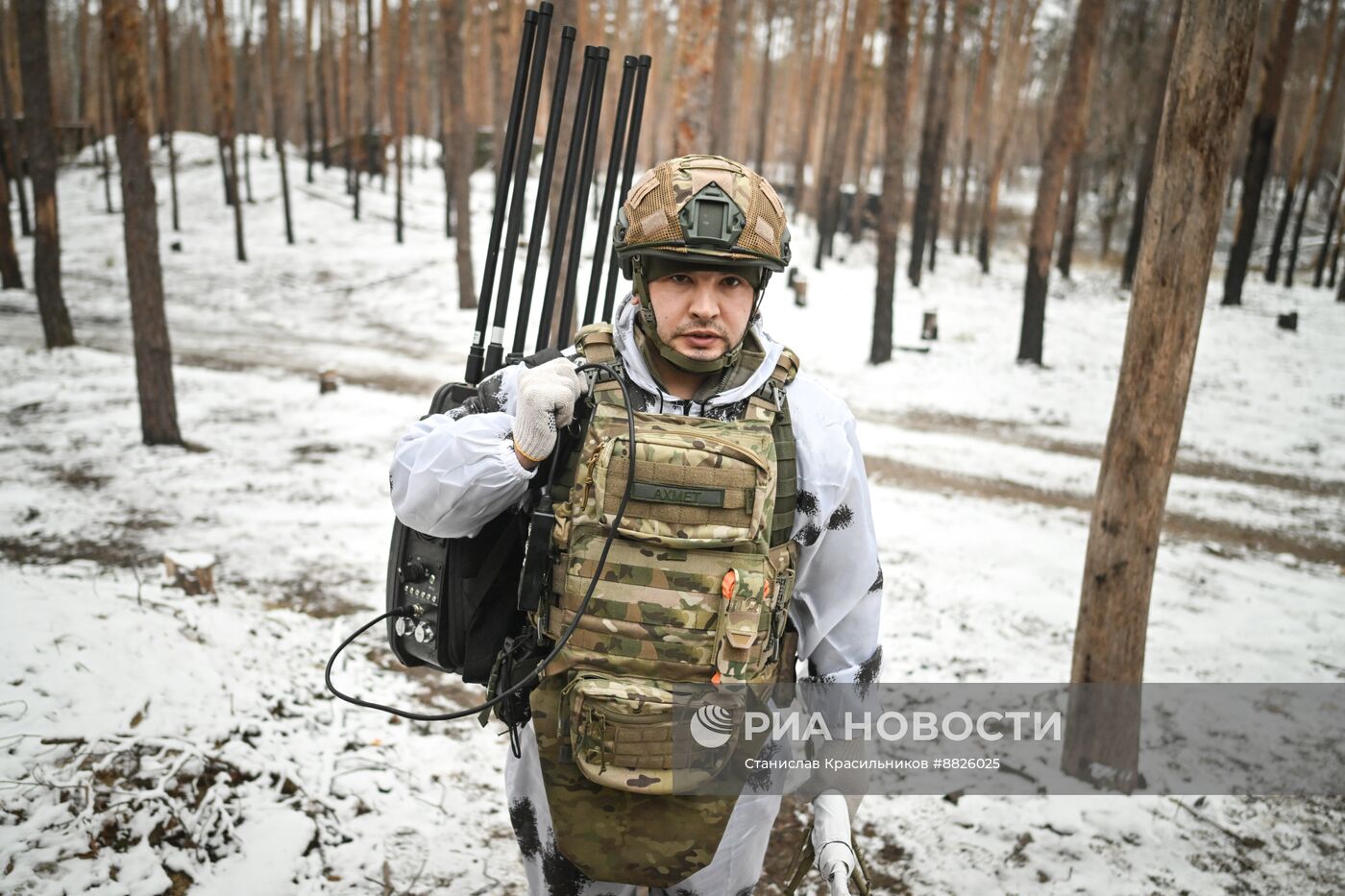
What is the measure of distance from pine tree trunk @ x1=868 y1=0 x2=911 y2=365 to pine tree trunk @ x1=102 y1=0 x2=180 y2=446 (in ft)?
33.3

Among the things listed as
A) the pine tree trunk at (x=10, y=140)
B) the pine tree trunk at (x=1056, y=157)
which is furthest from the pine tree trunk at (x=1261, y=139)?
the pine tree trunk at (x=10, y=140)

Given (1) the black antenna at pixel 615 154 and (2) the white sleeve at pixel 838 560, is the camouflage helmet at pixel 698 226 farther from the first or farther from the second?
(1) the black antenna at pixel 615 154

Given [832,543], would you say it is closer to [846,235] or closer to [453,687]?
[453,687]

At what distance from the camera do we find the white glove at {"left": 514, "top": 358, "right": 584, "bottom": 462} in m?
1.77

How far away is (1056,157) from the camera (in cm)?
1353

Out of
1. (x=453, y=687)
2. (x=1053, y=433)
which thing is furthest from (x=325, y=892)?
(x=1053, y=433)

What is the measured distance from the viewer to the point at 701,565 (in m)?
1.81

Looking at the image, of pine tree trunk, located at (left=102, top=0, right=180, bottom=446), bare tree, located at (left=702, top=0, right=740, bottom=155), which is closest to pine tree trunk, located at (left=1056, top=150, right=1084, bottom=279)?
bare tree, located at (left=702, top=0, right=740, bottom=155)

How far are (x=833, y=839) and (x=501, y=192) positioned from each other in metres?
2.09

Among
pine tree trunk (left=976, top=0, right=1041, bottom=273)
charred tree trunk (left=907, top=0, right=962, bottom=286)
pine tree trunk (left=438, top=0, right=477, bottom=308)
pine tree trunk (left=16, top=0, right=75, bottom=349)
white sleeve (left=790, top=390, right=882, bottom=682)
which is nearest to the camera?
white sleeve (left=790, top=390, right=882, bottom=682)

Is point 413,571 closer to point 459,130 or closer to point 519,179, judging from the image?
point 519,179

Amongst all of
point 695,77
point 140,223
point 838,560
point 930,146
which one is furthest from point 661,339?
point 930,146

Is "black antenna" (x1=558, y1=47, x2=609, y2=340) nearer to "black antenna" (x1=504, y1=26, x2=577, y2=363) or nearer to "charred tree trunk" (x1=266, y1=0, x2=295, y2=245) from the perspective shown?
"black antenna" (x1=504, y1=26, x2=577, y2=363)

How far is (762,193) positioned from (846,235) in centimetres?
2733
